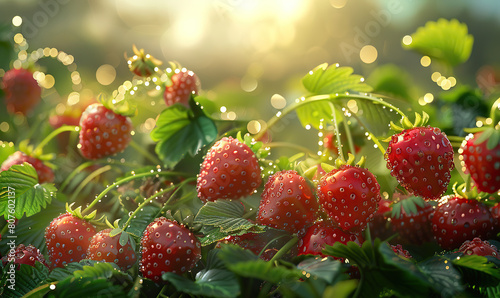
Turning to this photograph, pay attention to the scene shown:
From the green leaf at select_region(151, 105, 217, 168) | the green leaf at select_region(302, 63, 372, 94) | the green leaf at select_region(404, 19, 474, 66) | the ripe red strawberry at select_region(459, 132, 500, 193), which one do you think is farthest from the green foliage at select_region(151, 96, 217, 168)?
the green leaf at select_region(404, 19, 474, 66)

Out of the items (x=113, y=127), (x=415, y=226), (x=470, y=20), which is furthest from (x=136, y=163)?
(x=470, y=20)

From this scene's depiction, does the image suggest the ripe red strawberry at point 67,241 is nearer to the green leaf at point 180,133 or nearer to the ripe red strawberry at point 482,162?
the green leaf at point 180,133

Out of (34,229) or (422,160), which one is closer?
(422,160)

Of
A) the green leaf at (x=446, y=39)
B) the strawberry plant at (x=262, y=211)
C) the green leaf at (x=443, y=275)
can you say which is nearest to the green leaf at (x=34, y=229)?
the strawberry plant at (x=262, y=211)

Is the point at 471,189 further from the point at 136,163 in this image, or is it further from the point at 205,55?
the point at 205,55

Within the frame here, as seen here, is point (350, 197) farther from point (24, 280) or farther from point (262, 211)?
point (24, 280)

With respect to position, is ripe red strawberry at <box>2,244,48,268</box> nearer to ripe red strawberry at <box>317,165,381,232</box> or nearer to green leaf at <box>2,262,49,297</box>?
green leaf at <box>2,262,49,297</box>

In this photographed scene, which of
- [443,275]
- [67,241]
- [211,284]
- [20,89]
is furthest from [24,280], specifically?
[20,89]
